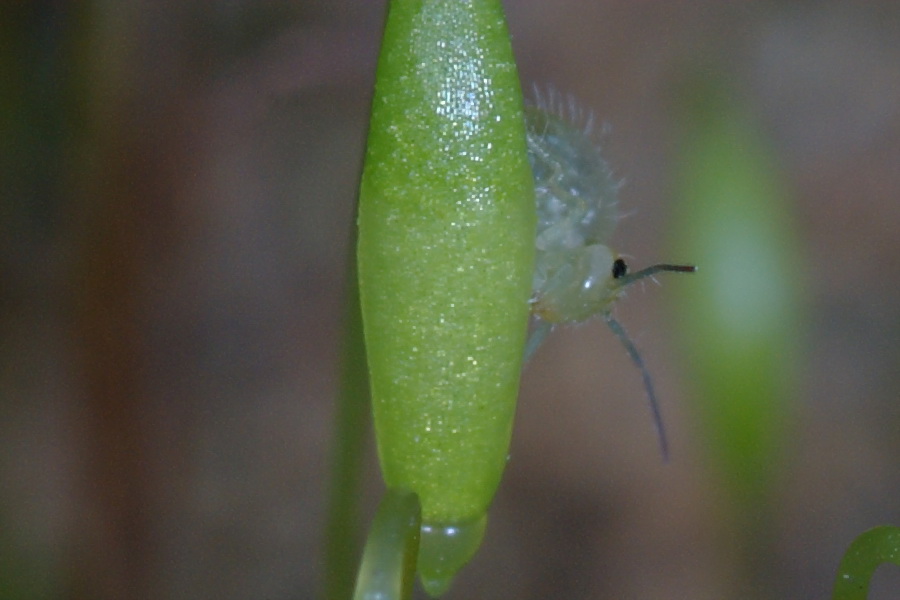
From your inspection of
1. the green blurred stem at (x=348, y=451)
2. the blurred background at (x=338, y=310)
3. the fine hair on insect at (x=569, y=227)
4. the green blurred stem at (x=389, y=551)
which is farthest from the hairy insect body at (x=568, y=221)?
the blurred background at (x=338, y=310)

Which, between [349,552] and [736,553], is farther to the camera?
[736,553]

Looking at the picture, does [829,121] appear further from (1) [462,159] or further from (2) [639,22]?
(1) [462,159]

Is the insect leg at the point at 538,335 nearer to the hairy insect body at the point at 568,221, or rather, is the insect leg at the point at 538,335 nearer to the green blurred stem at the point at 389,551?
the hairy insect body at the point at 568,221

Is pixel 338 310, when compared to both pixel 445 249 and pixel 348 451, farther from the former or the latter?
pixel 445 249

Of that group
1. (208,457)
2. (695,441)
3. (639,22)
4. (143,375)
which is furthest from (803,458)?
(143,375)

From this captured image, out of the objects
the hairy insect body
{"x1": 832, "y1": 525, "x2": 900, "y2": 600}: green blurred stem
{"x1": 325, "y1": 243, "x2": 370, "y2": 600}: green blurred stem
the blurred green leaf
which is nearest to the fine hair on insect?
the hairy insect body

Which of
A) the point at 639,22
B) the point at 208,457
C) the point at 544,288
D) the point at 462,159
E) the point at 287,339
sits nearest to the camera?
the point at 462,159

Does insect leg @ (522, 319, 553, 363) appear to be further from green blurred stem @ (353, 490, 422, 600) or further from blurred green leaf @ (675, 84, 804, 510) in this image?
blurred green leaf @ (675, 84, 804, 510)
